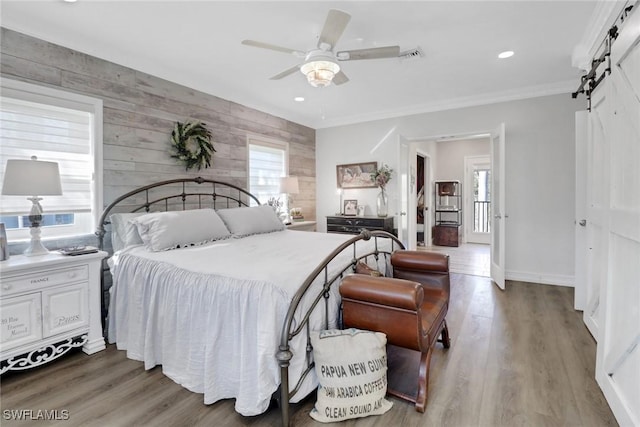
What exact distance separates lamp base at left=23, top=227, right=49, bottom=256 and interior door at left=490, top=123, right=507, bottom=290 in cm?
490

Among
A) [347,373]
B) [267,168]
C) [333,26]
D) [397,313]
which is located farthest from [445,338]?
[267,168]

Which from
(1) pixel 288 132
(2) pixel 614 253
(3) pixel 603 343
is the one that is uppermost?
(1) pixel 288 132

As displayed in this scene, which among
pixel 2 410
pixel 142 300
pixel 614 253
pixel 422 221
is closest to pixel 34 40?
pixel 142 300

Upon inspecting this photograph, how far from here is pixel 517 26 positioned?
8.83 feet

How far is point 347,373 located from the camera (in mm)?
1690

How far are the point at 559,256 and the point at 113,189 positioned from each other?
5.56 m

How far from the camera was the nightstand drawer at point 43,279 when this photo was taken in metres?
2.09

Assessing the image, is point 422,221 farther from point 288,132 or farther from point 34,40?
point 34,40

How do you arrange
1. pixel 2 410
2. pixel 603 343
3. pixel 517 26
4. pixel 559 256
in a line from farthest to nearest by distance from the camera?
pixel 559 256
pixel 517 26
pixel 603 343
pixel 2 410

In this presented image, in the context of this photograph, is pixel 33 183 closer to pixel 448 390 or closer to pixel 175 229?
pixel 175 229

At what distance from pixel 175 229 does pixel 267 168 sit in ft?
8.11

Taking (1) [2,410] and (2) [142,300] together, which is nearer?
(1) [2,410]

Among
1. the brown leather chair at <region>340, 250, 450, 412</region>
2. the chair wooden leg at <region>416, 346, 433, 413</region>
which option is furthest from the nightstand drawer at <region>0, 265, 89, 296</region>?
the chair wooden leg at <region>416, 346, 433, 413</region>

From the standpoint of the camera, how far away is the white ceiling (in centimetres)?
238
